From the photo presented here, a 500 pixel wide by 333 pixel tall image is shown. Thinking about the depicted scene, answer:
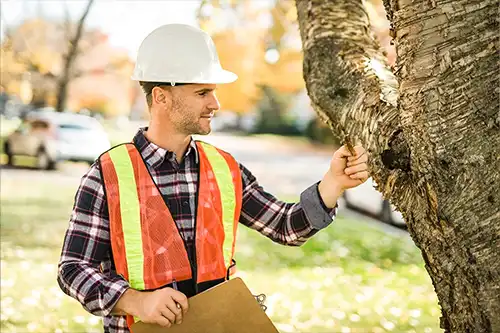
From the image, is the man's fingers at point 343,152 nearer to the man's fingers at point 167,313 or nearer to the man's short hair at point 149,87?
the man's short hair at point 149,87

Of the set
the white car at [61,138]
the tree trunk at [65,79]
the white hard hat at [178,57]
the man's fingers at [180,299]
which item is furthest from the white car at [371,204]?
the tree trunk at [65,79]

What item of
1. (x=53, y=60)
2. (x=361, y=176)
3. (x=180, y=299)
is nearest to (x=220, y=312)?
(x=180, y=299)

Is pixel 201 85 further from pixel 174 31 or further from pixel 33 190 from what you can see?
pixel 33 190

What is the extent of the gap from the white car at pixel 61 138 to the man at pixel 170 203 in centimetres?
1382

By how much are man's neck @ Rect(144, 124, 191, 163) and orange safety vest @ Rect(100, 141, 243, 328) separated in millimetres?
85

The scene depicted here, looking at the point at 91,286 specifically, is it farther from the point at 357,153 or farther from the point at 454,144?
the point at 454,144

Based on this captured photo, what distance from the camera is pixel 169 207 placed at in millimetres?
2564

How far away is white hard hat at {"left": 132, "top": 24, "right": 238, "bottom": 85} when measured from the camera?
2.64m

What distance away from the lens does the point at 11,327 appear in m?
6.54

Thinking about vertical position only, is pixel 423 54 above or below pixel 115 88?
above

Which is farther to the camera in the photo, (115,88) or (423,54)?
(115,88)

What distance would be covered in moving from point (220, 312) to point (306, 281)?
20.5ft

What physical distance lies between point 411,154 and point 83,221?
0.97 m

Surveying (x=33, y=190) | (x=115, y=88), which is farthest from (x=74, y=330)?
(x=115, y=88)
